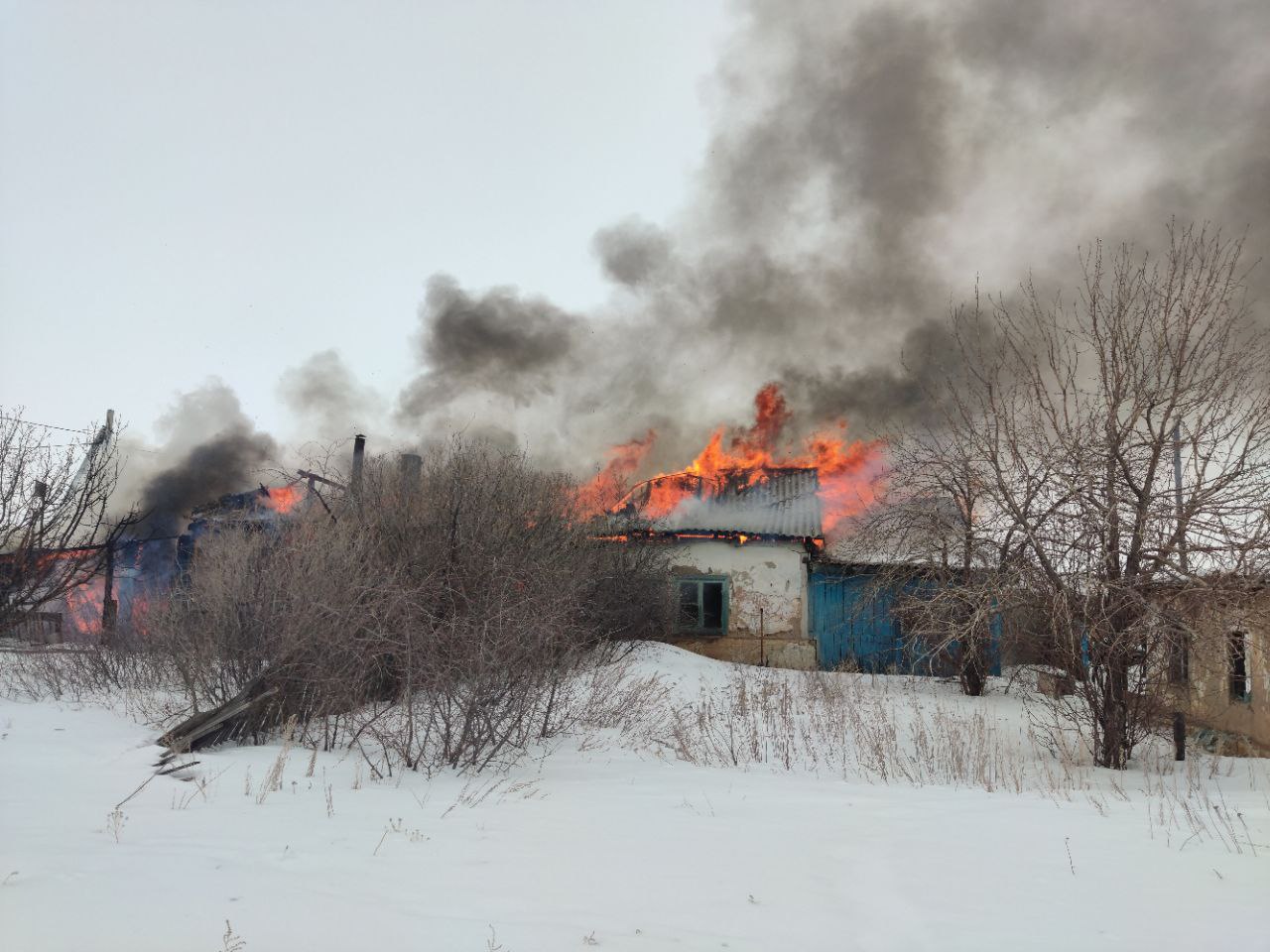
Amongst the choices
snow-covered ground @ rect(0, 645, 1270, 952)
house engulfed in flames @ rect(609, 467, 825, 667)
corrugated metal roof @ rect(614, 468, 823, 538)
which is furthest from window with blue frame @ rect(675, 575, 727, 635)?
snow-covered ground @ rect(0, 645, 1270, 952)

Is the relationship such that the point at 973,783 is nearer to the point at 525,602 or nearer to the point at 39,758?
the point at 525,602

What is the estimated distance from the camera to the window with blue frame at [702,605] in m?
21.2

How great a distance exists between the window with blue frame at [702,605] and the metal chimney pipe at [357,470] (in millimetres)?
8165

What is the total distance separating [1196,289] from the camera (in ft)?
30.0

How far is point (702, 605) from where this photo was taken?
21.4 metres

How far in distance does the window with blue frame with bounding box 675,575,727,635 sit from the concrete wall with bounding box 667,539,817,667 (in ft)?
0.44

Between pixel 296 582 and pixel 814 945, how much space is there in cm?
786

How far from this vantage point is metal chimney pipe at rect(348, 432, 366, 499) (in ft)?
49.2

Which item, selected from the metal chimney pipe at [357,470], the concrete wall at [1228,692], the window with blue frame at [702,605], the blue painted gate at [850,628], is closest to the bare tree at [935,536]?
the blue painted gate at [850,628]

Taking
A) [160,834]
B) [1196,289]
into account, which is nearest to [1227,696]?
→ [1196,289]

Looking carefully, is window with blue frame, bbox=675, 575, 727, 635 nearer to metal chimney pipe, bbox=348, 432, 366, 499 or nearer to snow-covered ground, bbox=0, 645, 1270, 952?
metal chimney pipe, bbox=348, 432, 366, 499

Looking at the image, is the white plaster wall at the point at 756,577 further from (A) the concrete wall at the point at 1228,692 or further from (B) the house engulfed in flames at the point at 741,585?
(A) the concrete wall at the point at 1228,692

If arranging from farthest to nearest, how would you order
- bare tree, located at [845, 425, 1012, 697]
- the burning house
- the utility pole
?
the burning house < bare tree, located at [845, 425, 1012, 697] < the utility pole

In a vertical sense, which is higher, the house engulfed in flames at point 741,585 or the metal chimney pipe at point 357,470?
the metal chimney pipe at point 357,470
